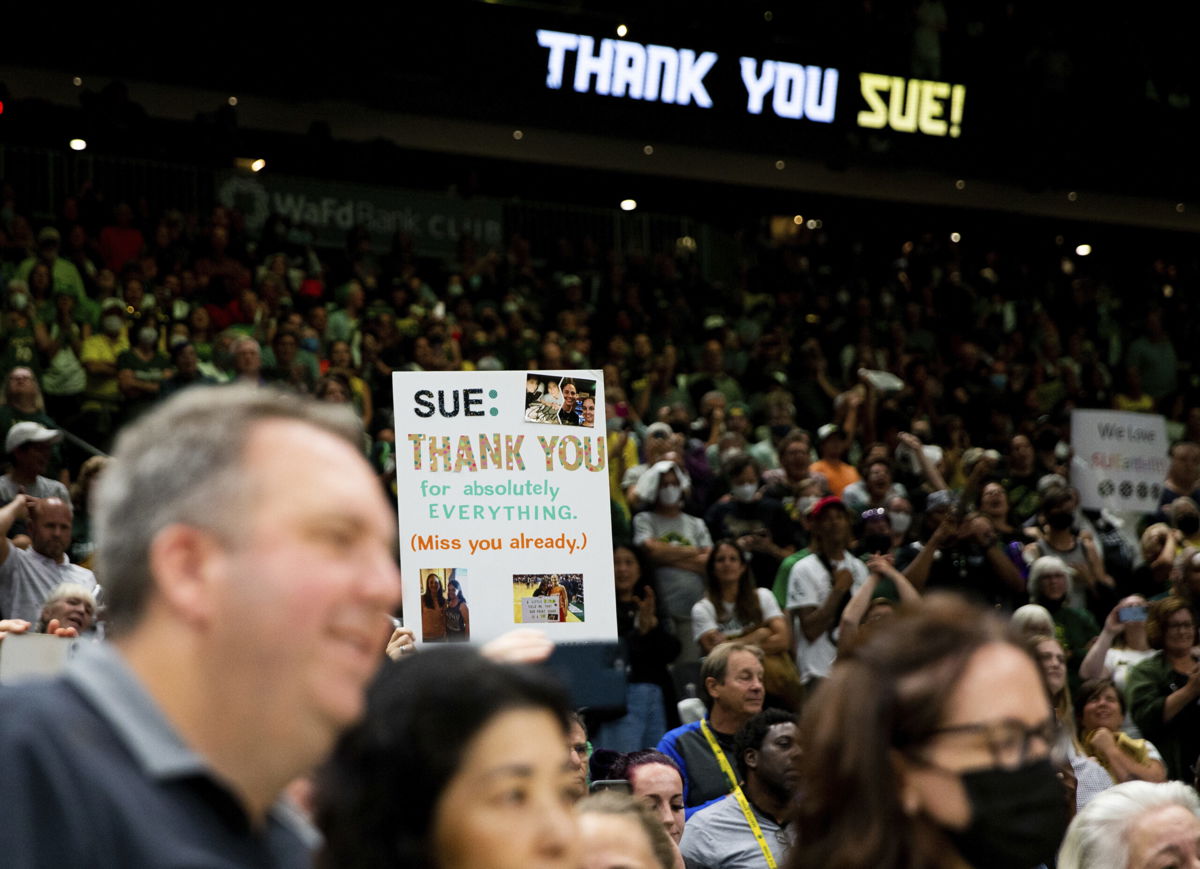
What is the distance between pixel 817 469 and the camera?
10.7 meters

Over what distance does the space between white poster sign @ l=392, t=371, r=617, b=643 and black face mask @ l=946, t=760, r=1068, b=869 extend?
3881mm

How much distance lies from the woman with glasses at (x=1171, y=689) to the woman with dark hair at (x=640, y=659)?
2108 mm

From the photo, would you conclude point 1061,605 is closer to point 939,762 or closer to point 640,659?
point 640,659

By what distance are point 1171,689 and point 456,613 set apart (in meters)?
3.51

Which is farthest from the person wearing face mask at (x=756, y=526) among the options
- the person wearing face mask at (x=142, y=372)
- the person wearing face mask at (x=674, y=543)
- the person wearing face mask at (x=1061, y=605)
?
the person wearing face mask at (x=142, y=372)

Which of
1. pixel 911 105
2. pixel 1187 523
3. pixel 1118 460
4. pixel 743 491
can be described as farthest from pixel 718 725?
pixel 911 105

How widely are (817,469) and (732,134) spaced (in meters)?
8.34

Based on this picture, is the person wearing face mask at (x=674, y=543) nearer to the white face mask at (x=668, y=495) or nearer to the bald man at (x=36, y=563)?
the white face mask at (x=668, y=495)

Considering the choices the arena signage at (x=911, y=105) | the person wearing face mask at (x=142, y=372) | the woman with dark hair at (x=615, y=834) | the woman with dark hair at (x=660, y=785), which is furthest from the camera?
the arena signage at (x=911, y=105)

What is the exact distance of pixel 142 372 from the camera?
10688mm

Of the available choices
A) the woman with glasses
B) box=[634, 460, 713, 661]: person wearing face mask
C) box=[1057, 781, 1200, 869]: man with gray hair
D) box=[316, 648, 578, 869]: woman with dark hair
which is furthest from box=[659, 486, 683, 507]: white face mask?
box=[316, 648, 578, 869]: woman with dark hair

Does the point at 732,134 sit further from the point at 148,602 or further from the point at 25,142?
the point at 148,602

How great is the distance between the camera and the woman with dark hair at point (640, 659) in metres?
7.05

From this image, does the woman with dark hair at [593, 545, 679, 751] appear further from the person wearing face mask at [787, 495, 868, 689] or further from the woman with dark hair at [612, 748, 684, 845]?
the woman with dark hair at [612, 748, 684, 845]
